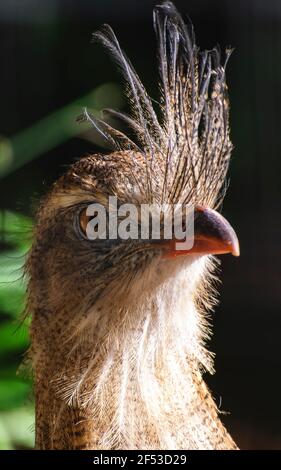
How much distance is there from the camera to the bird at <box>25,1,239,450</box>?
173 cm

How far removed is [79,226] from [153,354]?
1.12ft

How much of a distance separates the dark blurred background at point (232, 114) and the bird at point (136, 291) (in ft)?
6.13

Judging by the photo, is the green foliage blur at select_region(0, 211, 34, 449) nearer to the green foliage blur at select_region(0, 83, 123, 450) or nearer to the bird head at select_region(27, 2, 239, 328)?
the green foliage blur at select_region(0, 83, 123, 450)

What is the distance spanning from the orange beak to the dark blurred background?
2.14 m

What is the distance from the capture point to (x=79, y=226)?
5.99 ft

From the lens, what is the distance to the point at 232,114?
3975 millimetres

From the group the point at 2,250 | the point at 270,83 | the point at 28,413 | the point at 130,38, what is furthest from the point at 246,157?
the point at 28,413

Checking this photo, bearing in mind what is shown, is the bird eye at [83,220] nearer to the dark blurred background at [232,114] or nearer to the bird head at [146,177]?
the bird head at [146,177]

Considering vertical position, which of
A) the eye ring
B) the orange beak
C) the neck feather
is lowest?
the neck feather

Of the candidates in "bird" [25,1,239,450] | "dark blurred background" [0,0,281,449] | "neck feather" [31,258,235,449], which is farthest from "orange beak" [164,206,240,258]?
"dark blurred background" [0,0,281,449]

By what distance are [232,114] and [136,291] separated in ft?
7.92

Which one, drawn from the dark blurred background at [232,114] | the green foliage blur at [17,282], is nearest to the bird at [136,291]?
the green foliage blur at [17,282]

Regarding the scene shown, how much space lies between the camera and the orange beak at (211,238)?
1.58 m
